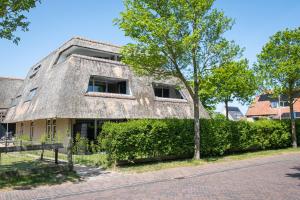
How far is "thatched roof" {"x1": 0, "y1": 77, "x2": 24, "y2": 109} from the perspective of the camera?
41.1 m

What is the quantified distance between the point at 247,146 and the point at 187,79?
7323 millimetres

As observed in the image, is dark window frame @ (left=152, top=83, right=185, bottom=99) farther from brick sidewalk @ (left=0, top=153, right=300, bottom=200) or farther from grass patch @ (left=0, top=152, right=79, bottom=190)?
Result: grass patch @ (left=0, top=152, right=79, bottom=190)

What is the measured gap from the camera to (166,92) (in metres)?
29.6

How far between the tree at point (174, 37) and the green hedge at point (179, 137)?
1090 millimetres

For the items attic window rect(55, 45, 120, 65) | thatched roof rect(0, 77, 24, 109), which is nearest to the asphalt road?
attic window rect(55, 45, 120, 65)

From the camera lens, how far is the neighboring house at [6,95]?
133ft

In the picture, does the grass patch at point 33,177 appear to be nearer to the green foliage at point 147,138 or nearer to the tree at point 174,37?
the green foliage at point 147,138

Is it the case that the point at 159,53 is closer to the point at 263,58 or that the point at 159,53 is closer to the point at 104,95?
the point at 104,95

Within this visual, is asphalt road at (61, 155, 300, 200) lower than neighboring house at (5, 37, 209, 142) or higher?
lower

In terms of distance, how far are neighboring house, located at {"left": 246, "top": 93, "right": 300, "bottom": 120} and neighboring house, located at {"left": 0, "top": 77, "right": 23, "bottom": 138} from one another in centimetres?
3887

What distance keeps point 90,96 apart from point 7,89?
995 inches

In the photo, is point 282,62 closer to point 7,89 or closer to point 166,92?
point 166,92

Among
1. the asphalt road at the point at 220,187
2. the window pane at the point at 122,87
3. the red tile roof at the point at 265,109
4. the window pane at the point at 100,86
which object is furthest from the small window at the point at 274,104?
the asphalt road at the point at 220,187

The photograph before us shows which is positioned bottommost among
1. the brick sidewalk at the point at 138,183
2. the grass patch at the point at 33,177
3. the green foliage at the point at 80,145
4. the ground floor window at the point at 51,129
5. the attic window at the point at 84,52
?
the brick sidewalk at the point at 138,183
